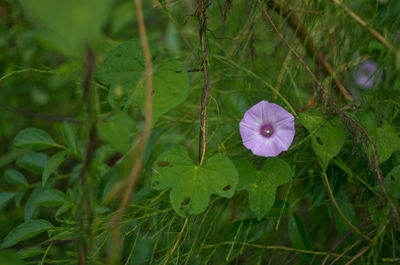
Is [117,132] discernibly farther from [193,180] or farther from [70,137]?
[70,137]

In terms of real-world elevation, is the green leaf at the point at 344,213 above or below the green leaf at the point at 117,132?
below

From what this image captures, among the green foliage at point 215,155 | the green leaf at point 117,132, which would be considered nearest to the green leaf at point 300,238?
the green foliage at point 215,155

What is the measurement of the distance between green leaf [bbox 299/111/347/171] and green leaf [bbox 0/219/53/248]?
56 centimetres

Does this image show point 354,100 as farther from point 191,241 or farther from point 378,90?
point 191,241

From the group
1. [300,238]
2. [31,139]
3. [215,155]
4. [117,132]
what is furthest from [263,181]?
[31,139]

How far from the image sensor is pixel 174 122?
112cm

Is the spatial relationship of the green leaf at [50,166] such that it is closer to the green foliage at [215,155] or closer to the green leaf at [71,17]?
the green foliage at [215,155]

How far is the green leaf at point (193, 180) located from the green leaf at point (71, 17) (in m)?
0.35

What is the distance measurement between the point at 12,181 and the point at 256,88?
0.70 m

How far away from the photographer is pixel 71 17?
0.35 metres

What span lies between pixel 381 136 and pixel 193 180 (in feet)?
1.37

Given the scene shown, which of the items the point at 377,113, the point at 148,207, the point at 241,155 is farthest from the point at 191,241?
the point at 377,113

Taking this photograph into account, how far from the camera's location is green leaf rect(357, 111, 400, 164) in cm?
75

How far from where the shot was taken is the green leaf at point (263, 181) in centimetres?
69
